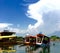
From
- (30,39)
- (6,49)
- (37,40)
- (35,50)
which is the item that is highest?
(30,39)

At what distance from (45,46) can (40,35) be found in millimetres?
1742

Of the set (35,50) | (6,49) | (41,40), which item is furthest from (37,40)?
(6,49)

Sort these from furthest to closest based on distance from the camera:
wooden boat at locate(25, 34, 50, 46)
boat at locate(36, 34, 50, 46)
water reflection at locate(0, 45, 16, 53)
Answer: boat at locate(36, 34, 50, 46) → wooden boat at locate(25, 34, 50, 46) → water reflection at locate(0, 45, 16, 53)

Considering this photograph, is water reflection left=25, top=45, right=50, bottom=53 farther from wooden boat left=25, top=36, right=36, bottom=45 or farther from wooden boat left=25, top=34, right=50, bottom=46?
wooden boat left=25, top=36, right=36, bottom=45

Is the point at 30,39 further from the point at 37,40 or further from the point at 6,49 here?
the point at 6,49

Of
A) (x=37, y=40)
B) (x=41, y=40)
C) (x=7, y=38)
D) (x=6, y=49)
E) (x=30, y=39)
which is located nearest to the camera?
(x=6, y=49)

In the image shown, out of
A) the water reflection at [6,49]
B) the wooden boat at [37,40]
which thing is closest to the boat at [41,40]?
the wooden boat at [37,40]

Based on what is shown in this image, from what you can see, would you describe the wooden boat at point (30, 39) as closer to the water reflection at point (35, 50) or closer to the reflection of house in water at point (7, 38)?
the water reflection at point (35, 50)

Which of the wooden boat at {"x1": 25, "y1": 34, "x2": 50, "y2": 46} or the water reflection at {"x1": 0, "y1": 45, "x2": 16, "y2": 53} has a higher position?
the wooden boat at {"x1": 25, "y1": 34, "x2": 50, "y2": 46}

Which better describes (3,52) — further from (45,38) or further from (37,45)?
(45,38)

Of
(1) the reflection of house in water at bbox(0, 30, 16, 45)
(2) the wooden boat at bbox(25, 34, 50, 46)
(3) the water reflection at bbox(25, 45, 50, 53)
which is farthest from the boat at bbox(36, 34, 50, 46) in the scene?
(1) the reflection of house in water at bbox(0, 30, 16, 45)

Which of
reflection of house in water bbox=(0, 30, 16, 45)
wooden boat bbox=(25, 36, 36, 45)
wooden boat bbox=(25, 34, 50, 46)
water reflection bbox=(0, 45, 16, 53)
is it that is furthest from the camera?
wooden boat bbox=(25, 36, 36, 45)

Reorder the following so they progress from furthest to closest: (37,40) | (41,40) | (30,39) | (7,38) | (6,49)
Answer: (30,39) → (41,40) → (37,40) → (7,38) → (6,49)

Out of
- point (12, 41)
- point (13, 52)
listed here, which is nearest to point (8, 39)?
point (12, 41)
